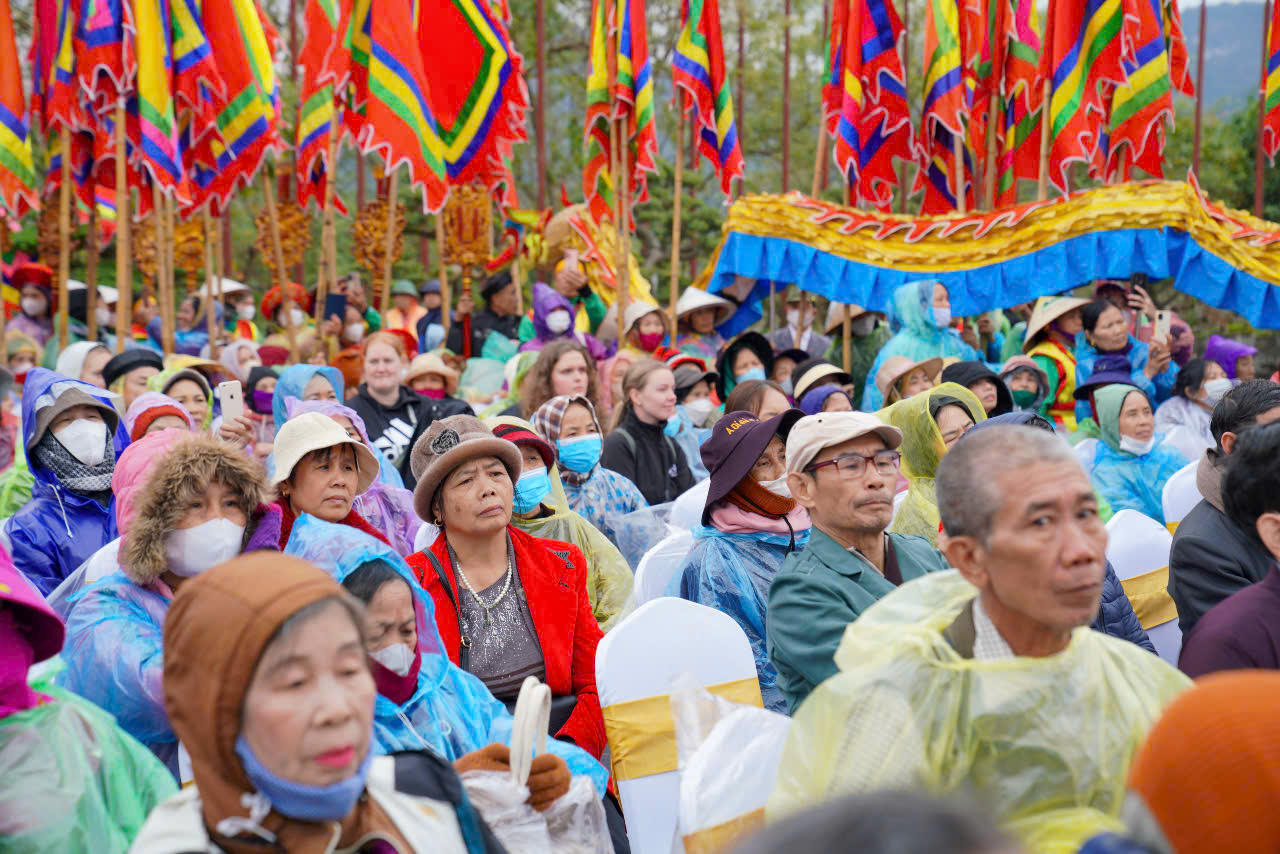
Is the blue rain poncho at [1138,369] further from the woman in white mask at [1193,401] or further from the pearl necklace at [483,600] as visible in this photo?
the pearl necklace at [483,600]

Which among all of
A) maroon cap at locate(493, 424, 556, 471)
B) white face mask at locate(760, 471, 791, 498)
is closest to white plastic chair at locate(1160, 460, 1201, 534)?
white face mask at locate(760, 471, 791, 498)

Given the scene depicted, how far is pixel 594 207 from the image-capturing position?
34.8 feet

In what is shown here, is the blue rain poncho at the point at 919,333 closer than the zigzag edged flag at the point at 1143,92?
Yes

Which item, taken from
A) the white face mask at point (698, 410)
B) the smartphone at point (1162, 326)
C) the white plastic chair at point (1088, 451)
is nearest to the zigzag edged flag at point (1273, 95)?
the smartphone at point (1162, 326)

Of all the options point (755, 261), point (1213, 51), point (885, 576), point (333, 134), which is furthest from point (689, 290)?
point (1213, 51)

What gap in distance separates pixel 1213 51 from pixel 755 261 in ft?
588

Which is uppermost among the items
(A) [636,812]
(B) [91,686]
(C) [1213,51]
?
(C) [1213,51]

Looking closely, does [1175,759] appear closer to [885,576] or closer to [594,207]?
[885,576]

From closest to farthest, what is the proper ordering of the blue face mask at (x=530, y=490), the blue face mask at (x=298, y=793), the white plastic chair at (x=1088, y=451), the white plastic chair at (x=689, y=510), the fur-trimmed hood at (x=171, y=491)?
the blue face mask at (x=298, y=793) < the fur-trimmed hood at (x=171, y=491) < the blue face mask at (x=530, y=490) < the white plastic chair at (x=689, y=510) < the white plastic chair at (x=1088, y=451)

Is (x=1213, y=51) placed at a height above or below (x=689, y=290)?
above

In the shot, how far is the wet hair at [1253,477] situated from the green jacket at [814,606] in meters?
0.84

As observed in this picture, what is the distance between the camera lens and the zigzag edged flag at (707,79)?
9.55 meters

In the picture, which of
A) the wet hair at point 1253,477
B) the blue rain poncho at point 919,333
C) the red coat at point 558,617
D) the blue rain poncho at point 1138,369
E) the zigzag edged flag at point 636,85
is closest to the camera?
the wet hair at point 1253,477

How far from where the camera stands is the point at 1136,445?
5.84m
